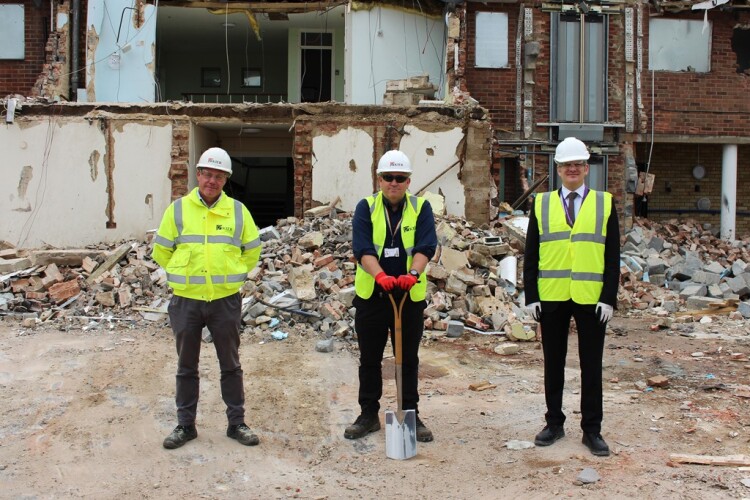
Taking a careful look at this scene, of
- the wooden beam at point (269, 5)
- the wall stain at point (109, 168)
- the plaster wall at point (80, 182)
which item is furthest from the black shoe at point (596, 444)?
the wooden beam at point (269, 5)

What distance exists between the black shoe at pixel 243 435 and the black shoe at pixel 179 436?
0.83ft

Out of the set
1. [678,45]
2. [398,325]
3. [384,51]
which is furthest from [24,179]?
[678,45]

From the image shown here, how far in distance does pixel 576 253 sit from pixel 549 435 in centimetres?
122

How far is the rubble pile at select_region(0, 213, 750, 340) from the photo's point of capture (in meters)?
9.07

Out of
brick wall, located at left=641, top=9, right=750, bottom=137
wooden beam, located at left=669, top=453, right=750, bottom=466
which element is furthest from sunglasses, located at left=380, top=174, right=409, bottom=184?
brick wall, located at left=641, top=9, right=750, bottom=137

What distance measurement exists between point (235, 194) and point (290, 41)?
477 cm

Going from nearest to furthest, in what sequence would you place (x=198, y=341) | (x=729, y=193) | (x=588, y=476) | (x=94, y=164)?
(x=588, y=476)
(x=198, y=341)
(x=94, y=164)
(x=729, y=193)

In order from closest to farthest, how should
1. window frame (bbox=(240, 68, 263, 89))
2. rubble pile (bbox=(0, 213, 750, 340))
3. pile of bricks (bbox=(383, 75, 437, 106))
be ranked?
rubble pile (bbox=(0, 213, 750, 340)) < pile of bricks (bbox=(383, 75, 437, 106)) < window frame (bbox=(240, 68, 263, 89))

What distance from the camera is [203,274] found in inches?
179

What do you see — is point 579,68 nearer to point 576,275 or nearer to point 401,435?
point 576,275

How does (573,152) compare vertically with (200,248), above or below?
above

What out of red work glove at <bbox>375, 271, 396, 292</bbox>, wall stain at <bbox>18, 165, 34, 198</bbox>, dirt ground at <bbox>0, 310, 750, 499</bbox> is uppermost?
wall stain at <bbox>18, 165, 34, 198</bbox>

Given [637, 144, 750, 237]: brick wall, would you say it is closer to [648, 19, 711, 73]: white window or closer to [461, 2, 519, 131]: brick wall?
[648, 19, 711, 73]: white window

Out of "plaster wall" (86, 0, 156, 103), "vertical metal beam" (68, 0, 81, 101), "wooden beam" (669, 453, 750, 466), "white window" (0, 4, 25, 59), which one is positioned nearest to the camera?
"wooden beam" (669, 453, 750, 466)
